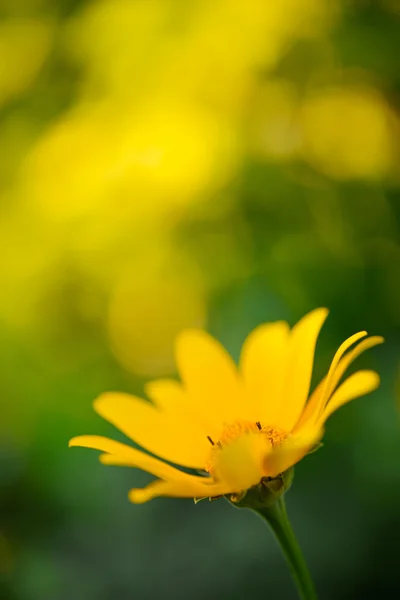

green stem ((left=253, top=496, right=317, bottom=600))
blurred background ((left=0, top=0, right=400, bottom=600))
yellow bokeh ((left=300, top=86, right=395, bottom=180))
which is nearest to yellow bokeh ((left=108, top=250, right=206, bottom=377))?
blurred background ((left=0, top=0, right=400, bottom=600))

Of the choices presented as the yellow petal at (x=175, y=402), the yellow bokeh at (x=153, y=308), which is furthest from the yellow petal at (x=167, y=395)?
the yellow bokeh at (x=153, y=308)

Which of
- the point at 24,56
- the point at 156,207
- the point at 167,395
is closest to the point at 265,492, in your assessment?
the point at 167,395

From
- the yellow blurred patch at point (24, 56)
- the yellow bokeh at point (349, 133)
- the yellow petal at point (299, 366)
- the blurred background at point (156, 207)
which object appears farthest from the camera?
the yellow blurred patch at point (24, 56)

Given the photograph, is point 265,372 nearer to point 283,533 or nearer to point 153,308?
point 283,533

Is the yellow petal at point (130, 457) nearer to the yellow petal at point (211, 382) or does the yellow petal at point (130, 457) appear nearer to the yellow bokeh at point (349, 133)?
the yellow petal at point (211, 382)

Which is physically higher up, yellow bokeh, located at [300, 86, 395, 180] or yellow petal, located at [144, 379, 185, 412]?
yellow bokeh, located at [300, 86, 395, 180]

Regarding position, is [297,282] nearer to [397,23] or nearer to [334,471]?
[334,471]

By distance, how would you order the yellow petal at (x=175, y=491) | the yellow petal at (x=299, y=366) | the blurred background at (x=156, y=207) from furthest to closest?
the blurred background at (x=156, y=207) → the yellow petal at (x=299, y=366) → the yellow petal at (x=175, y=491)

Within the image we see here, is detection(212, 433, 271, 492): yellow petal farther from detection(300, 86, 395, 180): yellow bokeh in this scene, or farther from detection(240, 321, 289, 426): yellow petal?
detection(300, 86, 395, 180): yellow bokeh
